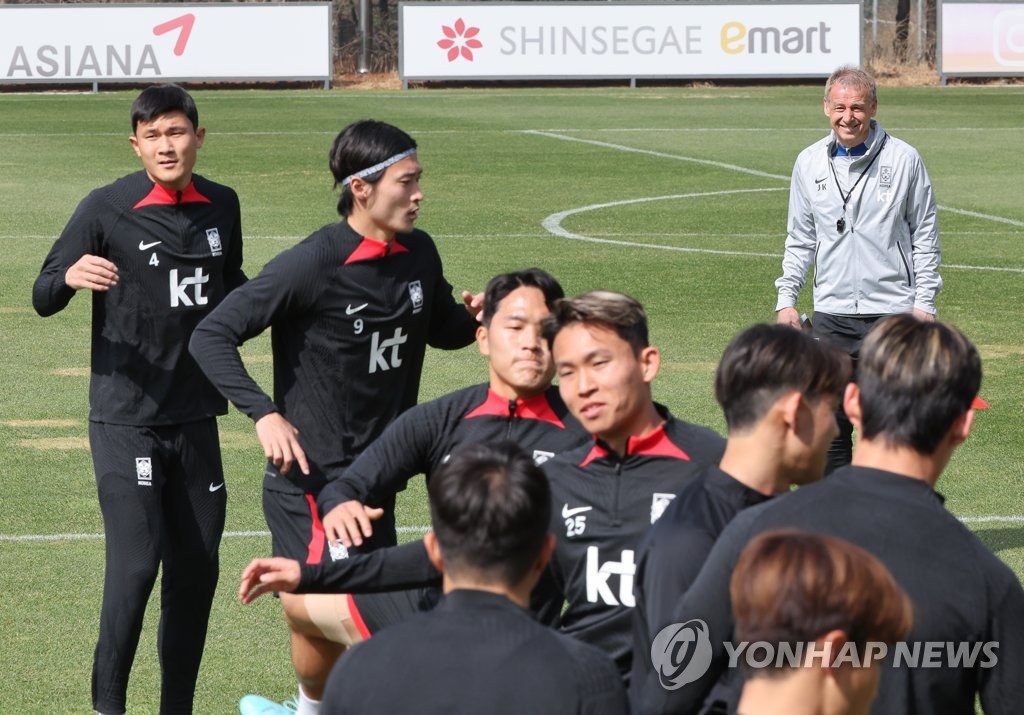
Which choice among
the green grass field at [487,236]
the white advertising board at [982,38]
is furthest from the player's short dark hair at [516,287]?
the white advertising board at [982,38]

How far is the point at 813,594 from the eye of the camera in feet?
9.36

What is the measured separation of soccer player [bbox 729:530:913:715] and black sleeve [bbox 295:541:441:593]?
159cm

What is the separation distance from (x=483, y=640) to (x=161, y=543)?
11.1ft

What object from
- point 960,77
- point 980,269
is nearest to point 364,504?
point 980,269

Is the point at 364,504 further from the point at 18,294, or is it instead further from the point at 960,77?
the point at 960,77

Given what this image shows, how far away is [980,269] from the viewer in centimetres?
1603

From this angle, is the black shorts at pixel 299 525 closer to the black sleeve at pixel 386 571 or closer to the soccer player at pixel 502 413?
the soccer player at pixel 502 413

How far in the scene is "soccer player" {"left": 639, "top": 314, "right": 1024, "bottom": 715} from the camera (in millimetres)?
3385

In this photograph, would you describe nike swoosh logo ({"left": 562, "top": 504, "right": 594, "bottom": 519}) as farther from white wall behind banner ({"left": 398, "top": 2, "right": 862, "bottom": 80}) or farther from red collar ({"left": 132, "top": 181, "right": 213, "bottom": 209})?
white wall behind banner ({"left": 398, "top": 2, "right": 862, "bottom": 80})

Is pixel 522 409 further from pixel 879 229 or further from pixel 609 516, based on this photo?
pixel 879 229

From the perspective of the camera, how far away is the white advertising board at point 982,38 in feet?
125

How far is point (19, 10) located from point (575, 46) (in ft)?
39.7

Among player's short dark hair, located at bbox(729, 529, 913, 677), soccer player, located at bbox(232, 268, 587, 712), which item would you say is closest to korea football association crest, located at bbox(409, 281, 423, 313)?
soccer player, located at bbox(232, 268, 587, 712)

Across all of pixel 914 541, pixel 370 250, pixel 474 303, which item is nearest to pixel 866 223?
pixel 474 303
